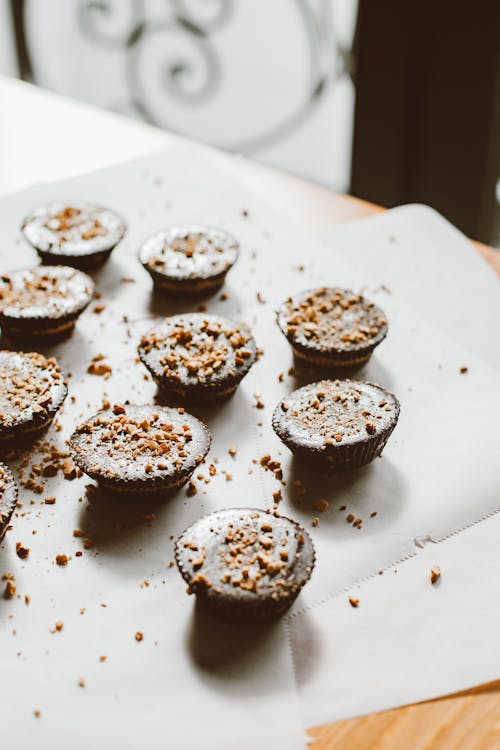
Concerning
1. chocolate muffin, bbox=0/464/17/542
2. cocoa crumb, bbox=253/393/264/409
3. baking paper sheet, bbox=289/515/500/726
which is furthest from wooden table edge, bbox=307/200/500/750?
cocoa crumb, bbox=253/393/264/409

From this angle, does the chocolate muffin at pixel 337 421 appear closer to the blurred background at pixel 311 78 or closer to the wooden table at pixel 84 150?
the wooden table at pixel 84 150

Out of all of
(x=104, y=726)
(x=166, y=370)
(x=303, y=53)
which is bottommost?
(x=104, y=726)

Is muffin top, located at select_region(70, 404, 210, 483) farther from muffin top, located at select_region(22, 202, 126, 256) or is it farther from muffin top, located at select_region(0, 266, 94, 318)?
muffin top, located at select_region(22, 202, 126, 256)

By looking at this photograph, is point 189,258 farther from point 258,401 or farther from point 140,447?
point 140,447

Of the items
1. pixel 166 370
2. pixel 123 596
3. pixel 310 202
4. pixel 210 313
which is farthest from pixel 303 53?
pixel 123 596

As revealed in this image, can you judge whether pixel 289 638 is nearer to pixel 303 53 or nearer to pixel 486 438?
pixel 486 438

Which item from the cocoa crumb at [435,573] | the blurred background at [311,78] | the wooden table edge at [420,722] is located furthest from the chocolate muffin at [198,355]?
the blurred background at [311,78]
